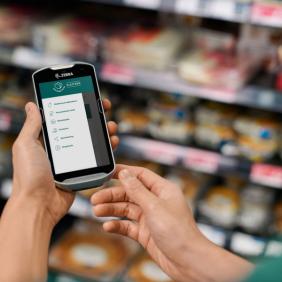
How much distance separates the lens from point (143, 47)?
2.04 metres

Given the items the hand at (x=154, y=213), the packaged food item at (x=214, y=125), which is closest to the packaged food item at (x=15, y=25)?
the packaged food item at (x=214, y=125)

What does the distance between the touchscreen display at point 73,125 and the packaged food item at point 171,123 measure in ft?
2.50

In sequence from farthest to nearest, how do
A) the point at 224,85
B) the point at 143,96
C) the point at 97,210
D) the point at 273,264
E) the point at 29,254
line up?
the point at 143,96, the point at 224,85, the point at 97,210, the point at 29,254, the point at 273,264

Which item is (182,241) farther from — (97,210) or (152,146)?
(152,146)

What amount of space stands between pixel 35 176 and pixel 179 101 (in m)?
1.03

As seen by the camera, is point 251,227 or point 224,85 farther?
point 251,227

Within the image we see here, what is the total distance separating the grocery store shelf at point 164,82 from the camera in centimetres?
185

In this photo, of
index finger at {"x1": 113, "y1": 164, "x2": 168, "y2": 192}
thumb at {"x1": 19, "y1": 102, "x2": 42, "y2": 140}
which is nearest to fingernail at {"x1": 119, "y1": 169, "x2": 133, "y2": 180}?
index finger at {"x1": 113, "y1": 164, "x2": 168, "y2": 192}

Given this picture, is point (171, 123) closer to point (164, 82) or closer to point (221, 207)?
point (164, 82)

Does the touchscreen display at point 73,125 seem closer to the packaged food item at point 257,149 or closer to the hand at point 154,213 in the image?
the hand at point 154,213

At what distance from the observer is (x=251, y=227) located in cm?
207

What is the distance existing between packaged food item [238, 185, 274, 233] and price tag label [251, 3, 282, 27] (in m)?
0.67

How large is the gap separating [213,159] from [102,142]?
2.46ft

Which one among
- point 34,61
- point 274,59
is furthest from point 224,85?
point 34,61
